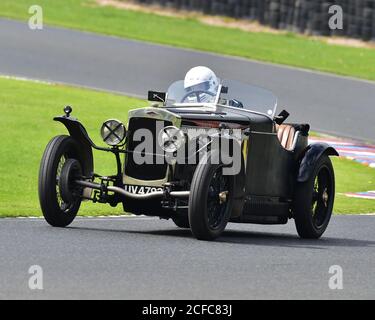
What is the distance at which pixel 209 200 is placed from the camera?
9.82 m

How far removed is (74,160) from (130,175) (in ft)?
1.57

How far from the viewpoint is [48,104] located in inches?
778

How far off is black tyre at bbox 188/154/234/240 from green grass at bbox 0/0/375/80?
15.3 meters

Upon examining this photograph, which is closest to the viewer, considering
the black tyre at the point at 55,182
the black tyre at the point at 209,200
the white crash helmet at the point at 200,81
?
the black tyre at the point at 209,200

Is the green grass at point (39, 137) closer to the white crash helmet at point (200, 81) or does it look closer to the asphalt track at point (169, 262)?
the asphalt track at point (169, 262)

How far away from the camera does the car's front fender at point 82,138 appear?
10430 mm

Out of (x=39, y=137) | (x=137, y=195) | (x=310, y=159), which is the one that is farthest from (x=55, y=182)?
(x=39, y=137)

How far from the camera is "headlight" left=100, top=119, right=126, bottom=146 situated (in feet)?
33.4

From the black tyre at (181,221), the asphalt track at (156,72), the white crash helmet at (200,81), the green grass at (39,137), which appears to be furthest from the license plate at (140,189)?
the asphalt track at (156,72)

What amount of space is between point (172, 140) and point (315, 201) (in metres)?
1.88

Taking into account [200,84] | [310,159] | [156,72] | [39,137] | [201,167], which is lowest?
[39,137]

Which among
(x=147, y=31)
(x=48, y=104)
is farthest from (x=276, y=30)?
(x=48, y=104)

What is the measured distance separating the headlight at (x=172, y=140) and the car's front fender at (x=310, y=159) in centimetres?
140

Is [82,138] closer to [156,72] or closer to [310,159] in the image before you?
[310,159]
